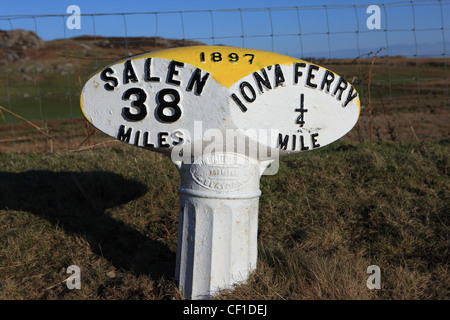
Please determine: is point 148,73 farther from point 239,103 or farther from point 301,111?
point 301,111

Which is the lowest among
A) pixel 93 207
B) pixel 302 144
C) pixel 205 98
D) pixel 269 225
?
pixel 269 225

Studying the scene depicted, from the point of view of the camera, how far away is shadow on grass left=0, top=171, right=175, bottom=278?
11.2 ft

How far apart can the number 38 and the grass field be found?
1.00 metres

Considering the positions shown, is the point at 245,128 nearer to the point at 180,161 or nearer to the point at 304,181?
the point at 180,161

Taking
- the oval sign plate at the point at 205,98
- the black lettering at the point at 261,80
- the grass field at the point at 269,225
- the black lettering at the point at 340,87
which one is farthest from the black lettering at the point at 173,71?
the grass field at the point at 269,225

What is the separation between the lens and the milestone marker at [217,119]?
2.42m

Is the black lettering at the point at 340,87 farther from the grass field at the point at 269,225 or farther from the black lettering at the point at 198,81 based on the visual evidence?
the grass field at the point at 269,225

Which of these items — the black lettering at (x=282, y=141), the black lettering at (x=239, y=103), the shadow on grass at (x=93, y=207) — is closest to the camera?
the black lettering at (x=239, y=103)

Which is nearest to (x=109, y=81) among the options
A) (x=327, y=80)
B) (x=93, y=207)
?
(x=327, y=80)

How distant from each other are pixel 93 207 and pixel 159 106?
1.99 metres

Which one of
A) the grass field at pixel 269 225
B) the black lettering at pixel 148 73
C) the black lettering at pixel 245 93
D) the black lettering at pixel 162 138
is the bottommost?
the grass field at pixel 269 225

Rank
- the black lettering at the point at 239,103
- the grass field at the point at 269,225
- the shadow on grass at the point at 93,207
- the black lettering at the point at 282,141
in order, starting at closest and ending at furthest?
the black lettering at the point at 239,103 < the black lettering at the point at 282,141 < the grass field at the point at 269,225 < the shadow on grass at the point at 93,207

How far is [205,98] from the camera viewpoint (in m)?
2.41

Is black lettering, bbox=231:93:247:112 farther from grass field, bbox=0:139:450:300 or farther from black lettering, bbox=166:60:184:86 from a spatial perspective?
grass field, bbox=0:139:450:300
